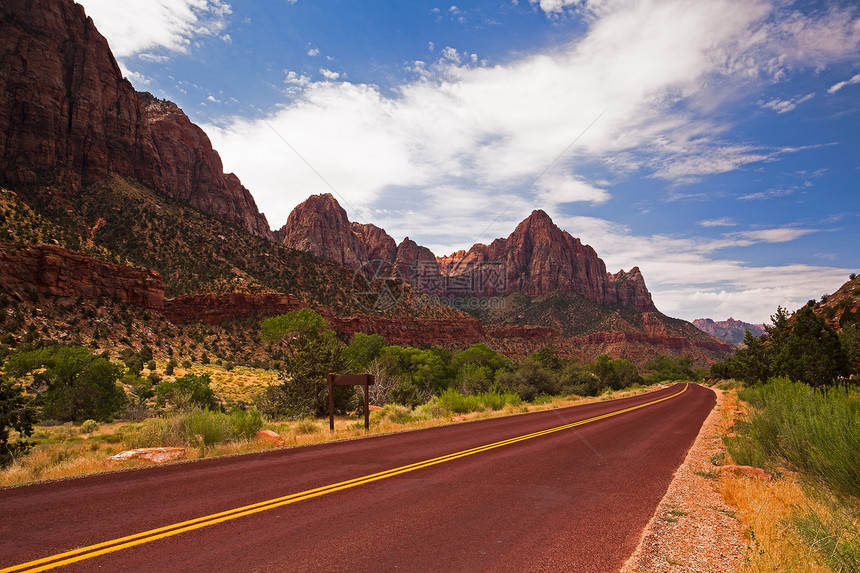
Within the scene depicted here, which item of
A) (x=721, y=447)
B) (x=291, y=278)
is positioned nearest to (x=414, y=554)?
(x=721, y=447)

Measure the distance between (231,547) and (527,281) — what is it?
607ft

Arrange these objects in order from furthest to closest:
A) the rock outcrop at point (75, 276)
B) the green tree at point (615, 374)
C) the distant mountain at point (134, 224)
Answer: the green tree at point (615, 374), the distant mountain at point (134, 224), the rock outcrop at point (75, 276)

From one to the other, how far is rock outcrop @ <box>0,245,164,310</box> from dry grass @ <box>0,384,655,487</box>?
28643 millimetres

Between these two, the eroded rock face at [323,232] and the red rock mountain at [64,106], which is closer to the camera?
the red rock mountain at [64,106]

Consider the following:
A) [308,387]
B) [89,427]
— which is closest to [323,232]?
[308,387]

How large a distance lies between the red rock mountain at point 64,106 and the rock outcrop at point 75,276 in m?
21.4

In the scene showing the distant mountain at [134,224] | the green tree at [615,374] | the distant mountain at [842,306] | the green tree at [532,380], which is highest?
the distant mountain at [134,224]

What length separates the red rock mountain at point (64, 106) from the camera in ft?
209

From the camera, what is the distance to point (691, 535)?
554cm

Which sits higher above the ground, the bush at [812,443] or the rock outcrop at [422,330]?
the rock outcrop at [422,330]

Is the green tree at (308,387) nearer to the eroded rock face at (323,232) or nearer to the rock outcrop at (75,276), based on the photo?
the rock outcrop at (75,276)

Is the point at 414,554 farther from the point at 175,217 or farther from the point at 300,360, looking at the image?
the point at 175,217

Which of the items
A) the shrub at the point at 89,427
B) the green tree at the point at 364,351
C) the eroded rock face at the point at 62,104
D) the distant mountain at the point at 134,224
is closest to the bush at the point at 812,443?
the shrub at the point at 89,427

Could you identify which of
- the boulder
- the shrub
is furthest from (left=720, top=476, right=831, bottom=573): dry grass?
the shrub
